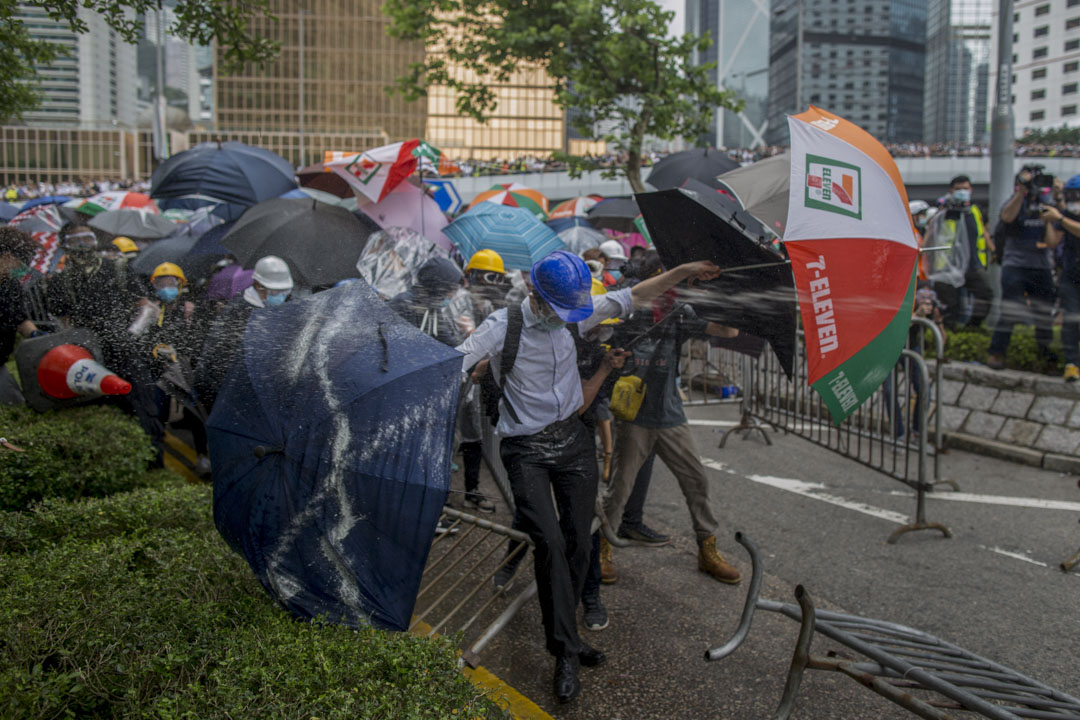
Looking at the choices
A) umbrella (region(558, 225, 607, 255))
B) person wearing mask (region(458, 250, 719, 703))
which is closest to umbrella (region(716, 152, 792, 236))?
person wearing mask (region(458, 250, 719, 703))

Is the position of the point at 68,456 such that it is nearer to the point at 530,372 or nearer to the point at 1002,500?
the point at 530,372

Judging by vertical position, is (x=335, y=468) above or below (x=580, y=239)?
below

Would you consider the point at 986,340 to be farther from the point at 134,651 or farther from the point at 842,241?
the point at 134,651

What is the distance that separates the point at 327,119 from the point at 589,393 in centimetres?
9370

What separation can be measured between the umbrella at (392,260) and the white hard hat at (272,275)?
88 centimetres

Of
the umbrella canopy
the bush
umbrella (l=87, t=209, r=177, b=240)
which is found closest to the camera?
the bush

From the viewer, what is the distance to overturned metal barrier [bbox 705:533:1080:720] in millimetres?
2578

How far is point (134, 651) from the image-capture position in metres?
2.48

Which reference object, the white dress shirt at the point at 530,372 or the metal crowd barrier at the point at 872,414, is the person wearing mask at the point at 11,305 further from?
the metal crowd barrier at the point at 872,414

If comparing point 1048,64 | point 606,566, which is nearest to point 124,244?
point 606,566

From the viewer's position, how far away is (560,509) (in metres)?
3.85

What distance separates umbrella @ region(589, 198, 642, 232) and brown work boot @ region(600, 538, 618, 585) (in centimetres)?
772

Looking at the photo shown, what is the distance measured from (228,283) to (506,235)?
267 centimetres

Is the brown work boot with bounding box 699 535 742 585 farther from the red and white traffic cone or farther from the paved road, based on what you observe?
the red and white traffic cone
